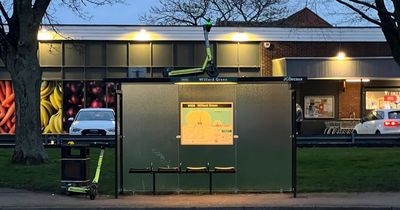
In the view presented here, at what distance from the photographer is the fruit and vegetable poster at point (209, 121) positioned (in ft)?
46.3

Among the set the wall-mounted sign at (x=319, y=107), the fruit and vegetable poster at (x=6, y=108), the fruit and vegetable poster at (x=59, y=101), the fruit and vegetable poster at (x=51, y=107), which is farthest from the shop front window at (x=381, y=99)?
the fruit and vegetable poster at (x=6, y=108)

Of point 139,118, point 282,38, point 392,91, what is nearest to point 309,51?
point 282,38

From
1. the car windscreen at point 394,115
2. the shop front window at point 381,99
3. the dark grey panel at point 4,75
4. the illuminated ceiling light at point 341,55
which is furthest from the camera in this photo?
the shop front window at point 381,99

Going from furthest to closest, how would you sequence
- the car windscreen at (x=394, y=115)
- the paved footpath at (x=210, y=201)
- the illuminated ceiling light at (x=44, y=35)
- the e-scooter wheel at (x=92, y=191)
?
the illuminated ceiling light at (x=44, y=35)
the car windscreen at (x=394, y=115)
the e-scooter wheel at (x=92, y=191)
the paved footpath at (x=210, y=201)

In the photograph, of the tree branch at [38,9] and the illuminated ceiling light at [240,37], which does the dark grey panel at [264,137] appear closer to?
the tree branch at [38,9]

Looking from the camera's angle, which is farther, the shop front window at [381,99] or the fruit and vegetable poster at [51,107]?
the shop front window at [381,99]

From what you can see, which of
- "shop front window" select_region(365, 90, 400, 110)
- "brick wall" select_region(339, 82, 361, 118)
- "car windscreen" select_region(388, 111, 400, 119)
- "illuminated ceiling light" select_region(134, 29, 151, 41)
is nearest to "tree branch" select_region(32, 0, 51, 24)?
"illuminated ceiling light" select_region(134, 29, 151, 41)

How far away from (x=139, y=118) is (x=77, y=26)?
19.3 m

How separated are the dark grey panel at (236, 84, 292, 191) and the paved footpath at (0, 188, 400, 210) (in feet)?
1.69

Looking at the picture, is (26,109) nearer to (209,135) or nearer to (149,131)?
(149,131)

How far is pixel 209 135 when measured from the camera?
14164mm

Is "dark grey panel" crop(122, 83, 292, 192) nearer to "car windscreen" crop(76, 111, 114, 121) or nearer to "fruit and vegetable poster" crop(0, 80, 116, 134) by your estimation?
"car windscreen" crop(76, 111, 114, 121)

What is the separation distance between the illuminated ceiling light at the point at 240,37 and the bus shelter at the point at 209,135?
63.4 ft

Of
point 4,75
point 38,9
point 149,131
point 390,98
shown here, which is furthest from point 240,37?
point 149,131
